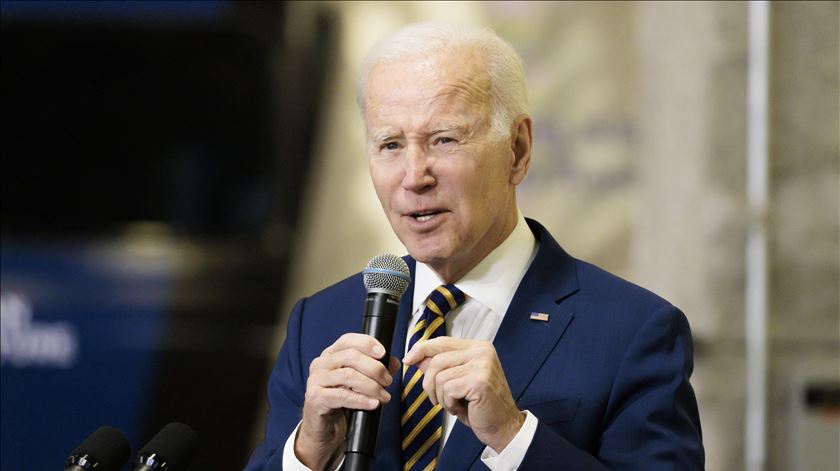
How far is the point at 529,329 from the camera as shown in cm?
203

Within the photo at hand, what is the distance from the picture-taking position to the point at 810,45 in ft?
11.9

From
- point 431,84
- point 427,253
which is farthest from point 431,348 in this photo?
point 431,84

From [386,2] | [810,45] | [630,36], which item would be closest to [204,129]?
[386,2]

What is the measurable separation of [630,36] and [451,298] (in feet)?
6.56

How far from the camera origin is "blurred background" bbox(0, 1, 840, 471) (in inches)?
143

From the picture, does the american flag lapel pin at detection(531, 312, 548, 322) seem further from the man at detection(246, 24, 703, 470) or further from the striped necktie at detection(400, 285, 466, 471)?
the striped necktie at detection(400, 285, 466, 471)

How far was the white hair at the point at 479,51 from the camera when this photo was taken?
80.5 inches

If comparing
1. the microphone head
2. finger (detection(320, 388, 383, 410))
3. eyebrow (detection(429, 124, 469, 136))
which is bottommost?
finger (detection(320, 388, 383, 410))

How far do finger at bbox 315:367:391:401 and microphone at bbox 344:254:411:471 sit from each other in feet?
0.10

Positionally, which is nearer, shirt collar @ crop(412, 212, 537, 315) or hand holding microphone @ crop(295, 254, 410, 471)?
hand holding microphone @ crop(295, 254, 410, 471)

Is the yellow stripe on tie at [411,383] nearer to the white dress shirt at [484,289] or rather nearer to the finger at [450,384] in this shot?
the white dress shirt at [484,289]

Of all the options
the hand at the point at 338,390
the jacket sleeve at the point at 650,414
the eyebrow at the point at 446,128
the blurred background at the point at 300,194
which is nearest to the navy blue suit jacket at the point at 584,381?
the jacket sleeve at the point at 650,414

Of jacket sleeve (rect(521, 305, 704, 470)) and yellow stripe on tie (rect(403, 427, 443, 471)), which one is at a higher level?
jacket sleeve (rect(521, 305, 704, 470))

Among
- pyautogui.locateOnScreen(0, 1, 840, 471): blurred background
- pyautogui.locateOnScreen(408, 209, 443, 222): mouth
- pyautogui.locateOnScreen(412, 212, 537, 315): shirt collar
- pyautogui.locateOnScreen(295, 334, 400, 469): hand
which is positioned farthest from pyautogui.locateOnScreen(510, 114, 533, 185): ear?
pyautogui.locateOnScreen(0, 1, 840, 471): blurred background
